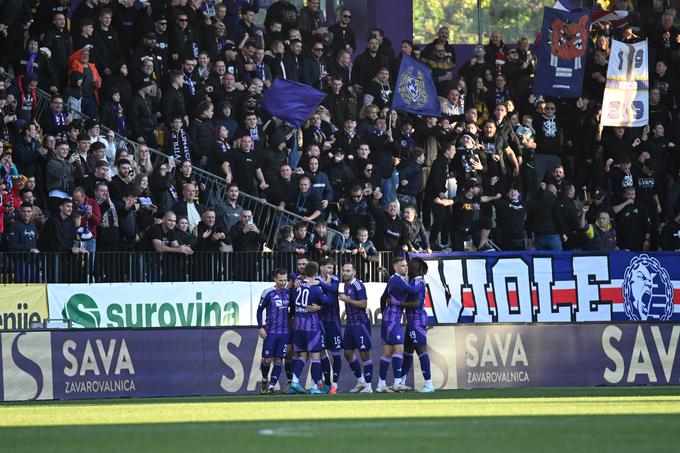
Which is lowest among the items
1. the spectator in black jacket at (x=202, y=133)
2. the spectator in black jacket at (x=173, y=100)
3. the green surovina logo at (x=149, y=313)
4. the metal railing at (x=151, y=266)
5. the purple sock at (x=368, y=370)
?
the purple sock at (x=368, y=370)

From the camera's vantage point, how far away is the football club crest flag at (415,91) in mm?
27406

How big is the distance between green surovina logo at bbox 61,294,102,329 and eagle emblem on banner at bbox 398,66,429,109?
8533mm

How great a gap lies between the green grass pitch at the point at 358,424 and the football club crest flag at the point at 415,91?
9735 mm

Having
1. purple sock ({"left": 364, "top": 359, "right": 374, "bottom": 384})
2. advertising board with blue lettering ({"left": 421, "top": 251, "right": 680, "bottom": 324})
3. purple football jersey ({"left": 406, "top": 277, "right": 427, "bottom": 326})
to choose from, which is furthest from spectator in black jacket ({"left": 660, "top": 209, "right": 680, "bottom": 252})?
purple sock ({"left": 364, "top": 359, "right": 374, "bottom": 384})

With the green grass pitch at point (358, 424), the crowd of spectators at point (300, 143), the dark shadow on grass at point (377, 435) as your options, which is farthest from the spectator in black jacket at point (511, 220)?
the dark shadow on grass at point (377, 435)

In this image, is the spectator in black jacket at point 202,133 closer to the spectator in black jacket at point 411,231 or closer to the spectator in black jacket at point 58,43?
the spectator in black jacket at point 58,43

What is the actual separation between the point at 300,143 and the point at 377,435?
48.0 ft

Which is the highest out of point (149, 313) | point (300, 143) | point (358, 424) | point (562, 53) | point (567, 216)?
point (562, 53)

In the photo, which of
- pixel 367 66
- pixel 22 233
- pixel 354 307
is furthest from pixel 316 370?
pixel 367 66

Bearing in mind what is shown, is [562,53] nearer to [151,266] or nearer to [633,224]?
[633,224]

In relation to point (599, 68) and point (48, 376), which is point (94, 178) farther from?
point (599, 68)

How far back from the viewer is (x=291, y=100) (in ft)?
84.3

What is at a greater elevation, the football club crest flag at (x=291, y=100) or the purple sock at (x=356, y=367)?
the football club crest flag at (x=291, y=100)

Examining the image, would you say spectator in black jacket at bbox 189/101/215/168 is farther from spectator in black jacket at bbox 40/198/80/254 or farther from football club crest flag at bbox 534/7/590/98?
football club crest flag at bbox 534/7/590/98
